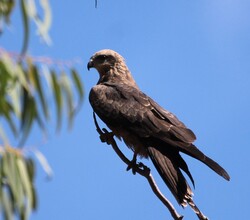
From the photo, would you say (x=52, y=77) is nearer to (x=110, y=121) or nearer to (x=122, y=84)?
(x=110, y=121)

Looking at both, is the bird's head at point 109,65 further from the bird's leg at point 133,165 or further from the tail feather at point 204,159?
the tail feather at point 204,159

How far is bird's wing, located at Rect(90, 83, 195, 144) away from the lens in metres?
6.62

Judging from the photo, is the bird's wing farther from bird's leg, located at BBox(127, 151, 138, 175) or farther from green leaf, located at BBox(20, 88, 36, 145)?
green leaf, located at BBox(20, 88, 36, 145)

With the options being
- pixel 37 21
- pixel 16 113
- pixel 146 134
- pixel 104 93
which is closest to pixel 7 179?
pixel 16 113

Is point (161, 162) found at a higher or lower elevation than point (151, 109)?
lower

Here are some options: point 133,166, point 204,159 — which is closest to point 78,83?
point 204,159

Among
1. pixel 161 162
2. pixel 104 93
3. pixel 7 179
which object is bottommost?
pixel 7 179

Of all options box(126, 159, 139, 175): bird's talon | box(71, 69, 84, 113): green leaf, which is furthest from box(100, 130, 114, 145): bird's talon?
box(71, 69, 84, 113): green leaf

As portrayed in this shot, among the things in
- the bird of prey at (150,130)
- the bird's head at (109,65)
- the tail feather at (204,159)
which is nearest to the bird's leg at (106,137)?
the bird of prey at (150,130)

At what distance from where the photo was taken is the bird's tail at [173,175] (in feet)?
18.8

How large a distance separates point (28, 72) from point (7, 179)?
1.64 ft

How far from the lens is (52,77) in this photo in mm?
2930

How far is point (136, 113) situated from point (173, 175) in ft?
3.74

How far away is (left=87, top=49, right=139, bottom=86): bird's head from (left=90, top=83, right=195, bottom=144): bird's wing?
2.13 ft
